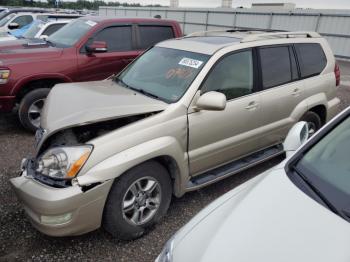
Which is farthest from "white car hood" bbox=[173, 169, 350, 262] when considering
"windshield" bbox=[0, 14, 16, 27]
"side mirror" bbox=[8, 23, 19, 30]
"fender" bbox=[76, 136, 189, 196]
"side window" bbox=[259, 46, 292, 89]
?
"windshield" bbox=[0, 14, 16, 27]

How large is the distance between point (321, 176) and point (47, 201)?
191 centimetres

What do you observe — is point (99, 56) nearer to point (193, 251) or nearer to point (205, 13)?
point (193, 251)

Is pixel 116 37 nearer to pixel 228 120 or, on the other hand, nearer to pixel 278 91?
pixel 278 91

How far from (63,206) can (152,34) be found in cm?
485

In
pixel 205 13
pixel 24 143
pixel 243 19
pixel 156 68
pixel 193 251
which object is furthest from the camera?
pixel 205 13

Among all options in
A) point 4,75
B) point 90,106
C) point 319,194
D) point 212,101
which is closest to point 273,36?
point 212,101

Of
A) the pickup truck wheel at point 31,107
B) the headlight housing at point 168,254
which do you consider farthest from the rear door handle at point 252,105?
the pickup truck wheel at point 31,107

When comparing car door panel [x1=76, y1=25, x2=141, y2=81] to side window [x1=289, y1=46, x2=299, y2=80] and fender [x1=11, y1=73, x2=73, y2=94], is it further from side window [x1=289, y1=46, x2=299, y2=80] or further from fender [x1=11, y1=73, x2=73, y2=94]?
side window [x1=289, y1=46, x2=299, y2=80]

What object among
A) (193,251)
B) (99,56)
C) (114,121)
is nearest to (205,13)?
(99,56)

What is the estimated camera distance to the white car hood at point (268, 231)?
5.22ft

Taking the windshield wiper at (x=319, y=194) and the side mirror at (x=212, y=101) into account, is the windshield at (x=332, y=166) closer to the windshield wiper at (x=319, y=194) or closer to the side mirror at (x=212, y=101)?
the windshield wiper at (x=319, y=194)

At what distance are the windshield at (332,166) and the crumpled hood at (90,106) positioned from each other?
1411mm

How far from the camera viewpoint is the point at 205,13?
2259 cm

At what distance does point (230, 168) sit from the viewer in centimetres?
372
